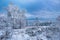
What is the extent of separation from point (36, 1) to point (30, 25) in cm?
55

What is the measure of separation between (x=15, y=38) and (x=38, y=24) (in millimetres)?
567

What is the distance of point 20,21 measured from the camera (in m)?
2.24

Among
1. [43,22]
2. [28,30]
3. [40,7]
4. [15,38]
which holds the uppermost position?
[40,7]

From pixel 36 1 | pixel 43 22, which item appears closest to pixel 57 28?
pixel 43 22

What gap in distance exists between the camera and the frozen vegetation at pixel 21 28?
2.19 meters

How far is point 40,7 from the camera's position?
231cm

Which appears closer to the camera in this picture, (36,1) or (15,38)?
(15,38)

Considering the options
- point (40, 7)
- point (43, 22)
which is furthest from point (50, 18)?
point (40, 7)

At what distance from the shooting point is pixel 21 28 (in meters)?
2.23

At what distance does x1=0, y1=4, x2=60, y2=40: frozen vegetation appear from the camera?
7.18ft

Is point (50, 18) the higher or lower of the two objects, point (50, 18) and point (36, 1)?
the lower

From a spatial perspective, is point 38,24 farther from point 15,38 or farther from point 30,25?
point 15,38

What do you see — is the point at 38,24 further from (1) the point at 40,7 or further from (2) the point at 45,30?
(1) the point at 40,7

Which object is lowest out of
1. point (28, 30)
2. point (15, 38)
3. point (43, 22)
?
point (15, 38)
